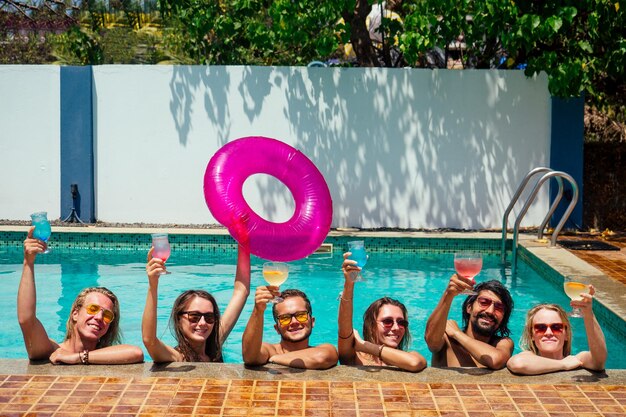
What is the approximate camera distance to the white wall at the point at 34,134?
11930 mm

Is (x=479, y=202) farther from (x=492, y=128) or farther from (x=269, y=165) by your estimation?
(x=269, y=165)

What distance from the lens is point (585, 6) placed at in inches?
418

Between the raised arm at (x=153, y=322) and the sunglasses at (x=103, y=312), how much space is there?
0.26 metres

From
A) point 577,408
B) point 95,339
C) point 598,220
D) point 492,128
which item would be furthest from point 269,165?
point 598,220

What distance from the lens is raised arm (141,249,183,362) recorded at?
4.22 m

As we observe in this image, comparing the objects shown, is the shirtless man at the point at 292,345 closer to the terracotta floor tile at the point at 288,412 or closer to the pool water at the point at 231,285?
the terracotta floor tile at the point at 288,412

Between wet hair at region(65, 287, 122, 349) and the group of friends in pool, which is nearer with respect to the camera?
the group of friends in pool

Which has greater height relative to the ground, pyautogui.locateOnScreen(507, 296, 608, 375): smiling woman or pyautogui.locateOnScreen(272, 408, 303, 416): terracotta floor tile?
pyautogui.locateOnScreen(507, 296, 608, 375): smiling woman

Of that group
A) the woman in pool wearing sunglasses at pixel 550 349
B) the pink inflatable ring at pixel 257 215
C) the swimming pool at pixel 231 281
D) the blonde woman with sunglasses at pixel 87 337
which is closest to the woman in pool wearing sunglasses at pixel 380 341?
the woman in pool wearing sunglasses at pixel 550 349

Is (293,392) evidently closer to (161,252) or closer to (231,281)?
(161,252)

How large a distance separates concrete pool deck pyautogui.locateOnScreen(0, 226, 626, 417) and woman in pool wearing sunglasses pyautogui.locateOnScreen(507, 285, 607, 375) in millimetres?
51

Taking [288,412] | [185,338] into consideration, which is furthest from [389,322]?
[185,338]

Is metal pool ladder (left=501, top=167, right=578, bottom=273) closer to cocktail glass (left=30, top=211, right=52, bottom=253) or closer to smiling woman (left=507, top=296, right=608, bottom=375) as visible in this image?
smiling woman (left=507, top=296, right=608, bottom=375)

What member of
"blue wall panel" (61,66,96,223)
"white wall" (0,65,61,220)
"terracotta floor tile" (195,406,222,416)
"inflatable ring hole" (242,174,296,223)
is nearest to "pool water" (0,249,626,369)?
"inflatable ring hole" (242,174,296,223)
